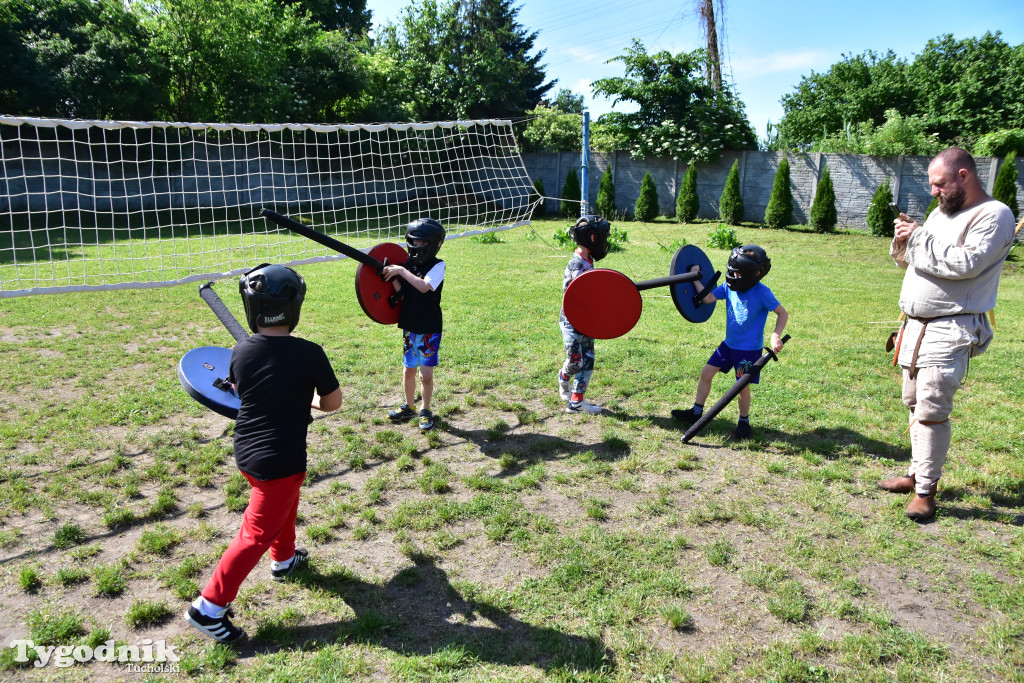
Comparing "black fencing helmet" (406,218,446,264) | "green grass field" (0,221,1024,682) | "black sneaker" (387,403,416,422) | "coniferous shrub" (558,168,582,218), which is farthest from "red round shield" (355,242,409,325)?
"coniferous shrub" (558,168,582,218)

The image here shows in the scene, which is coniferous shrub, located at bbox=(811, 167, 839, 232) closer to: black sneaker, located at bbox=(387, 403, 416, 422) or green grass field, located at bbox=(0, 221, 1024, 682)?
green grass field, located at bbox=(0, 221, 1024, 682)

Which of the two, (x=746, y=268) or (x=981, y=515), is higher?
(x=746, y=268)

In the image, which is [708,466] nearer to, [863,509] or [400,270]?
[863,509]

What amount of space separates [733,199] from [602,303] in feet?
66.1

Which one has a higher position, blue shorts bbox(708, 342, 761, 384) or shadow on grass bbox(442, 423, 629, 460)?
blue shorts bbox(708, 342, 761, 384)

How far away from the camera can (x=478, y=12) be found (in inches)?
1513

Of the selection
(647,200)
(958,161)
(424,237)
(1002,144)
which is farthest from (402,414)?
(1002,144)

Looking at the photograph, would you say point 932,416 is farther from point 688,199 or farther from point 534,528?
point 688,199

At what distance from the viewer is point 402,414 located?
5.89m

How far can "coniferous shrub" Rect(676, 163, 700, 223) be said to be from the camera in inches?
957

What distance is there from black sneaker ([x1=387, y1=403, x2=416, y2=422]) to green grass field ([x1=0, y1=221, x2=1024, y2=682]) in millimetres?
135

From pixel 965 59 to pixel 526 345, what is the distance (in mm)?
32463

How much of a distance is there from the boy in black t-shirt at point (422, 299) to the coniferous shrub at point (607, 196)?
21.1m

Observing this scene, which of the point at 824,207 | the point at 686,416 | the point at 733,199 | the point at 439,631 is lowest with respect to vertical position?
the point at 439,631
